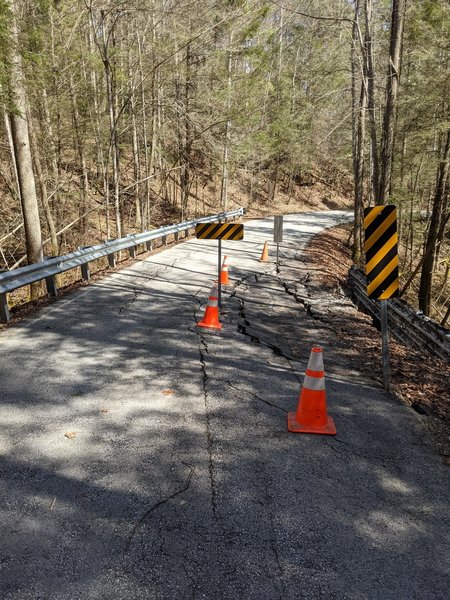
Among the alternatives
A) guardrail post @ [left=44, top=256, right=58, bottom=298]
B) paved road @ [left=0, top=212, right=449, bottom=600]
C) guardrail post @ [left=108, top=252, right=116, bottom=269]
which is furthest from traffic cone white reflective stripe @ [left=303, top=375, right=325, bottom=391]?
guardrail post @ [left=108, top=252, right=116, bottom=269]

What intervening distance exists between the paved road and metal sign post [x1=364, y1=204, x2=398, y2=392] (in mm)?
1284

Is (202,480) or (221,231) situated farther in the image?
(221,231)

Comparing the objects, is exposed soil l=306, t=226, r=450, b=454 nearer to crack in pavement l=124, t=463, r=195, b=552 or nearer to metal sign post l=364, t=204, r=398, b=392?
metal sign post l=364, t=204, r=398, b=392

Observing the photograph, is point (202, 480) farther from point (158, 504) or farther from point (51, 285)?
point (51, 285)

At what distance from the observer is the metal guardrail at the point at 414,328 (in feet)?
19.6

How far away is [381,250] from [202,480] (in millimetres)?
2990

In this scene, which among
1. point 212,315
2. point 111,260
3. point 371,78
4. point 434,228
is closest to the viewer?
point 212,315

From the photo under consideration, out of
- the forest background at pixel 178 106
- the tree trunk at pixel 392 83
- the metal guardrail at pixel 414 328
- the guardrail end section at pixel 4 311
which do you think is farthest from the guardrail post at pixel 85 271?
the tree trunk at pixel 392 83

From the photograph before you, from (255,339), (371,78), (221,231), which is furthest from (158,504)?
(371,78)

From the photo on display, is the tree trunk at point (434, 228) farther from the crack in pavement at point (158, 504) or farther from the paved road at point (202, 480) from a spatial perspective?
the crack in pavement at point (158, 504)

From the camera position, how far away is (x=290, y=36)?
129 feet

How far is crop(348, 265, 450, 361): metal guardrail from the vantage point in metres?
5.98

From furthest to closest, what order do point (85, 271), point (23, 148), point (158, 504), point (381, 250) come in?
point (85, 271), point (23, 148), point (381, 250), point (158, 504)

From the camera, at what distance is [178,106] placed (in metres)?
15.6
